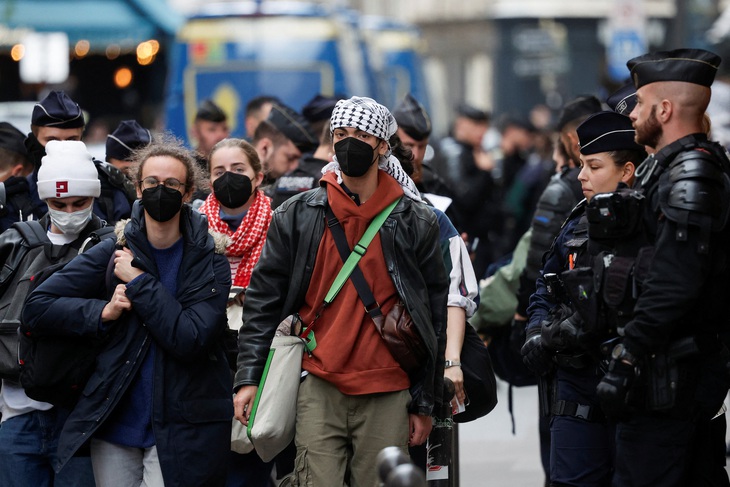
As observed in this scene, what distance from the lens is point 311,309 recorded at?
5668mm

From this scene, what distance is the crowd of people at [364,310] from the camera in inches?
205

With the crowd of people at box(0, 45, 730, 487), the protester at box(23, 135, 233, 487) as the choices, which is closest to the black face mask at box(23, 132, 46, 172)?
the crowd of people at box(0, 45, 730, 487)

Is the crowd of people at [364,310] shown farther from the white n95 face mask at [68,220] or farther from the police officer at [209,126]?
the police officer at [209,126]

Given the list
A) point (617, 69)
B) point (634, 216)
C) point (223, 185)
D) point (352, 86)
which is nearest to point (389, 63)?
point (352, 86)

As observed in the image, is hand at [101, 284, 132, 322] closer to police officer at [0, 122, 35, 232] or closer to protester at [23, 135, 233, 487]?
protester at [23, 135, 233, 487]

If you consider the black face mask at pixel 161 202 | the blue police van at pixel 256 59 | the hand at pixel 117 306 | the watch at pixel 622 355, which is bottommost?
the watch at pixel 622 355

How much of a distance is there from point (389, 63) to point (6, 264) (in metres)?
16.8

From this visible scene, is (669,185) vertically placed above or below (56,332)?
above

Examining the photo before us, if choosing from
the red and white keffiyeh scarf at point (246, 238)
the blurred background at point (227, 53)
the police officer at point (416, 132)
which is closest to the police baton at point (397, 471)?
the red and white keffiyeh scarf at point (246, 238)

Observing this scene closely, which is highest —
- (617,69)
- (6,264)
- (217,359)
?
(617,69)

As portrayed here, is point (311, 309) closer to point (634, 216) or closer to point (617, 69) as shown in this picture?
point (634, 216)

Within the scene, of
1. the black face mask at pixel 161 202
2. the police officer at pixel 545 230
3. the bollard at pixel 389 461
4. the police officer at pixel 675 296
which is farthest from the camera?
the police officer at pixel 545 230

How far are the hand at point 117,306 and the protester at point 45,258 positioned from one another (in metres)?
0.59

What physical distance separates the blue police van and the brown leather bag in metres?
12.5
